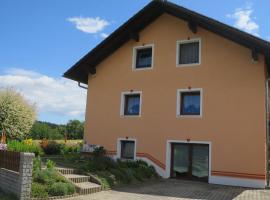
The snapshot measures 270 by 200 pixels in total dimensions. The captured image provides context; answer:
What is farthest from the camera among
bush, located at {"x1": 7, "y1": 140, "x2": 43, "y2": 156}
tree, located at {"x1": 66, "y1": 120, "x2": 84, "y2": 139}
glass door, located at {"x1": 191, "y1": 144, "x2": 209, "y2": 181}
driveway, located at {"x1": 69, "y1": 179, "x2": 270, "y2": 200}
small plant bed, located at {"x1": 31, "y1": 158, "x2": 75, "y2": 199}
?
tree, located at {"x1": 66, "y1": 120, "x2": 84, "y2": 139}

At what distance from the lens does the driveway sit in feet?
35.9

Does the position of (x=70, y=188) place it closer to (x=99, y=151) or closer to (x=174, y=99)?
(x=99, y=151)

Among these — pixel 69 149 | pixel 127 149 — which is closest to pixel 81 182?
pixel 127 149

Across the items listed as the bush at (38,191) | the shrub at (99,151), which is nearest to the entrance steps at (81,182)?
the bush at (38,191)

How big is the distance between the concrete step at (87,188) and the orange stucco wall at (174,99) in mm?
4820

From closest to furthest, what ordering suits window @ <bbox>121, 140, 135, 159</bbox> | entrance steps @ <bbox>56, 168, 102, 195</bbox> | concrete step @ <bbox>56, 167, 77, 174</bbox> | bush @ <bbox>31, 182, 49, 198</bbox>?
bush @ <bbox>31, 182, 49, 198</bbox> < entrance steps @ <bbox>56, 168, 102, 195</bbox> < concrete step @ <bbox>56, 167, 77, 174</bbox> < window @ <bbox>121, 140, 135, 159</bbox>

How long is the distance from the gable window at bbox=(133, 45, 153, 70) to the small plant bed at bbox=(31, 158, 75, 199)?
25.3 feet

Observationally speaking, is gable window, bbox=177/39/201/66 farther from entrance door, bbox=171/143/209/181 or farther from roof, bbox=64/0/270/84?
entrance door, bbox=171/143/209/181

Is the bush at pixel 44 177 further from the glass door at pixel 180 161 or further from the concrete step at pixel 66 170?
the glass door at pixel 180 161

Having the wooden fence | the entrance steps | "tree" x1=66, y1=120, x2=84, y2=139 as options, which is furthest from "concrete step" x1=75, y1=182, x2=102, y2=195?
"tree" x1=66, y1=120, x2=84, y2=139

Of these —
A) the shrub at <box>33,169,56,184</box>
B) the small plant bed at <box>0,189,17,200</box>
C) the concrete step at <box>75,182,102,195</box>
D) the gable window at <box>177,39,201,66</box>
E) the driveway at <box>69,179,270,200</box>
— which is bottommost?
the driveway at <box>69,179,270,200</box>

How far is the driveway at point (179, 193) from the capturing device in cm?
1093

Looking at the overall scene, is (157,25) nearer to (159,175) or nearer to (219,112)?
(219,112)

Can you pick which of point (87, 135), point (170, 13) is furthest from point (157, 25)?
point (87, 135)
